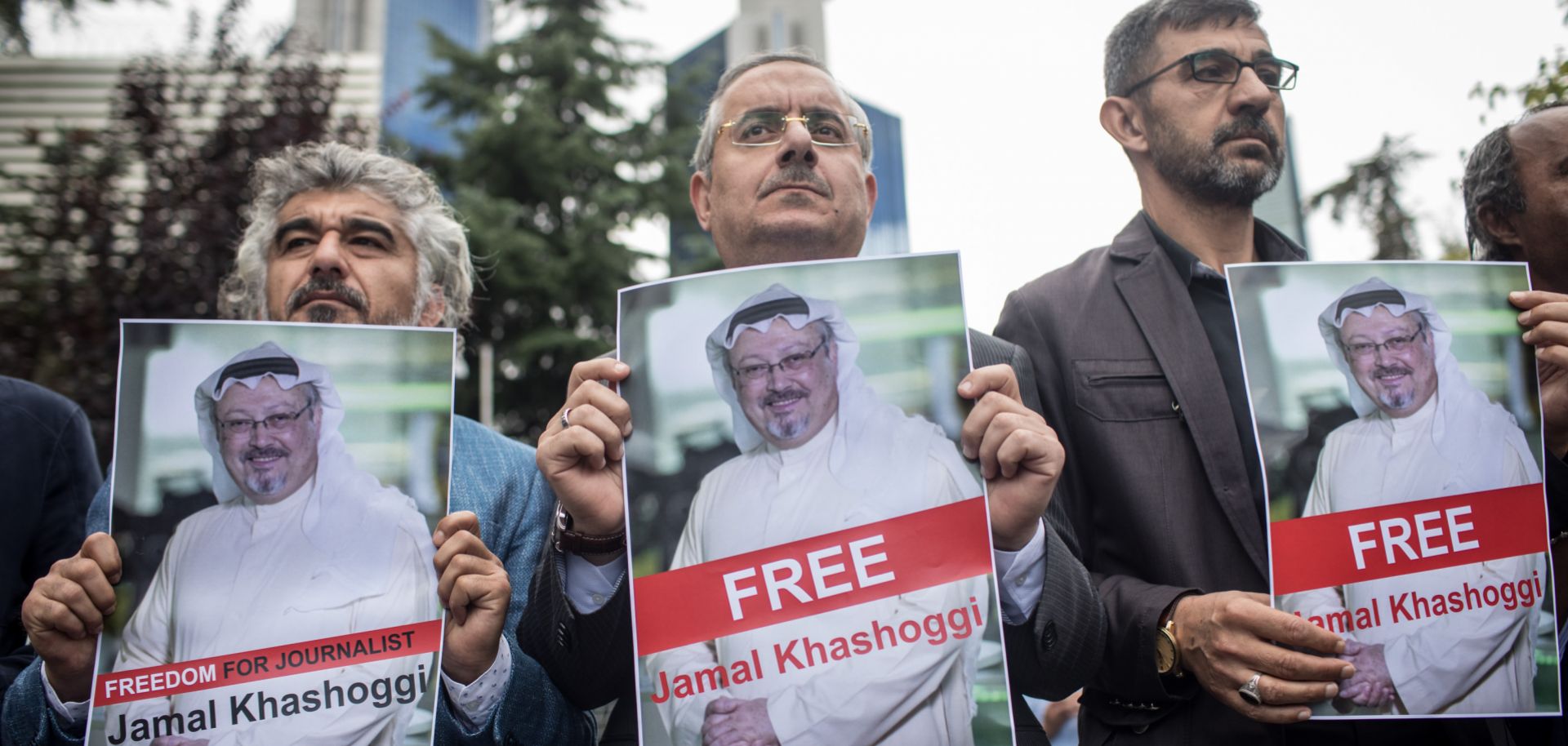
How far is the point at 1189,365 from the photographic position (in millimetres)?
2143

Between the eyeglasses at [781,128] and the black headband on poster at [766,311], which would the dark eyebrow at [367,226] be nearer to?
the eyeglasses at [781,128]

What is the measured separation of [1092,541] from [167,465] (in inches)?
69.1

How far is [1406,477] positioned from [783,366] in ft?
3.48

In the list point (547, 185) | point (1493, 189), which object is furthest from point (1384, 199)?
point (1493, 189)

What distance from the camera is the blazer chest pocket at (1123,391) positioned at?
2119 millimetres

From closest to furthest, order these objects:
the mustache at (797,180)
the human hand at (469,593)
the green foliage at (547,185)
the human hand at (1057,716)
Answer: the human hand at (469,593), the mustache at (797,180), the human hand at (1057,716), the green foliage at (547,185)

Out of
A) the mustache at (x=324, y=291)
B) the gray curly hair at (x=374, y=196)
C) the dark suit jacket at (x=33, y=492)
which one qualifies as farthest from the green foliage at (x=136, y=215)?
the mustache at (x=324, y=291)

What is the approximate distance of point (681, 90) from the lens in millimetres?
16266

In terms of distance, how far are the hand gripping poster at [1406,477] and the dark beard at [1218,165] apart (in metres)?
0.44

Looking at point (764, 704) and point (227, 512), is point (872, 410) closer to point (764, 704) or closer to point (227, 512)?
point (764, 704)

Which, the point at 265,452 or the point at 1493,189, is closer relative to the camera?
the point at 265,452

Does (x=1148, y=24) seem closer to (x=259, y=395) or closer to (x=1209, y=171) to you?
(x=1209, y=171)

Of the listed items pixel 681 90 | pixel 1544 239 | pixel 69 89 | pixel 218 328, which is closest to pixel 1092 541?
pixel 1544 239

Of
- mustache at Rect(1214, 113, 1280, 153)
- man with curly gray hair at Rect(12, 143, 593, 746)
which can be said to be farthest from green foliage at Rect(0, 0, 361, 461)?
mustache at Rect(1214, 113, 1280, 153)
